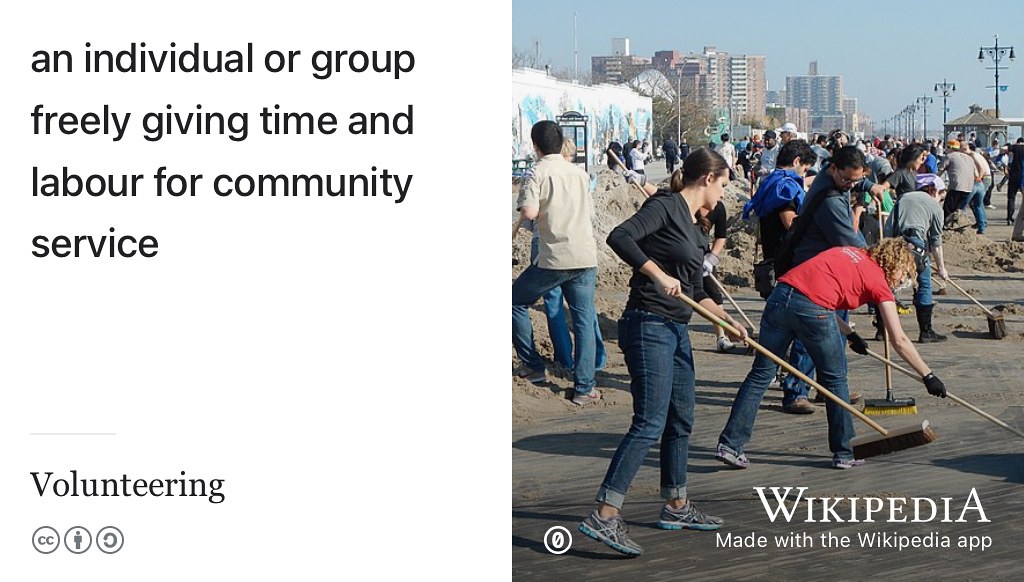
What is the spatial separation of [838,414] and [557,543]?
206cm

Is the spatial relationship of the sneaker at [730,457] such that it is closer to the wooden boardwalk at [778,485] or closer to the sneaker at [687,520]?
the wooden boardwalk at [778,485]

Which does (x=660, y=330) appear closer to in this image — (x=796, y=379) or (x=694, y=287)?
(x=694, y=287)

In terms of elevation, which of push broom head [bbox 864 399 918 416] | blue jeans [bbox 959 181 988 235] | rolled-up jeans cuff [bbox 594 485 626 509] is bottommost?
push broom head [bbox 864 399 918 416]

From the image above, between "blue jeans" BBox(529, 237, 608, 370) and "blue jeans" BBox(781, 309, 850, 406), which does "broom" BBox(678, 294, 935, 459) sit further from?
"blue jeans" BBox(529, 237, 608, 370)

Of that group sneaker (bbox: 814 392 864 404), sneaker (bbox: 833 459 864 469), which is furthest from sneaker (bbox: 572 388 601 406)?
sneaker (bbox: 833 459 864 469)

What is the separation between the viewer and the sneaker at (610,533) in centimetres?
578

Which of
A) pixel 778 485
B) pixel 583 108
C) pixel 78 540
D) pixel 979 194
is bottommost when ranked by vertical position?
pixel 778 485

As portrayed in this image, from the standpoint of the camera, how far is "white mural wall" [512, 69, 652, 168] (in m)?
51.4

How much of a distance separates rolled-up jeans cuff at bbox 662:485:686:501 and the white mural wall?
105 ft

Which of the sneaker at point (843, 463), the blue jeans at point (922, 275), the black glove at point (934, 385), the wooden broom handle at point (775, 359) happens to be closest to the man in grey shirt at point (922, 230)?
the blue jeans at point (922, 275)

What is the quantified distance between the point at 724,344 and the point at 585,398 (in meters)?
2.59

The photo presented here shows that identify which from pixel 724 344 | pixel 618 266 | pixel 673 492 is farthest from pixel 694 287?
pixel 618 266

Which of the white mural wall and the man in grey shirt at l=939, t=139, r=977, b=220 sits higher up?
the white mural wall

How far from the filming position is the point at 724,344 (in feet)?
38.1
